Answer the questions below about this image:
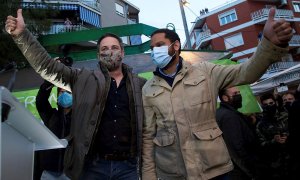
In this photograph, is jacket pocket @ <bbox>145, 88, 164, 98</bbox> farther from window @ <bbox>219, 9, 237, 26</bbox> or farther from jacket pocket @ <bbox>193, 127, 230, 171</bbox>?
window @ <bbox>219, 9, 237, 26</bbox>

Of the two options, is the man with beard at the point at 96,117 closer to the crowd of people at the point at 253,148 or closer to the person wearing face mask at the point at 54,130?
the person wearing face mask at the point at 54,130

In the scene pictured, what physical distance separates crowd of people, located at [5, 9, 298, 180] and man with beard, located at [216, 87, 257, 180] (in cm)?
149

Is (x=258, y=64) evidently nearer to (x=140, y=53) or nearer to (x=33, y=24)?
(x=140, y=53)

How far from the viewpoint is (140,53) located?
792 cm

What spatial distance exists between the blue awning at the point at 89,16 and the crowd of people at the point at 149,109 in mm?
25263

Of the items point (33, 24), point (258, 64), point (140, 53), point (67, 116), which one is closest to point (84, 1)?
point (33, 24)

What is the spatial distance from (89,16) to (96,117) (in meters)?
27.0

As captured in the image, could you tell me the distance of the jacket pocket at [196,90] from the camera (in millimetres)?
2637

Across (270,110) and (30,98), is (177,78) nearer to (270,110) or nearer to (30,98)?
(270,110)

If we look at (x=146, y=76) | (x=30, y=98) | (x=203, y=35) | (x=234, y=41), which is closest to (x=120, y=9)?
(x=203, y=35)

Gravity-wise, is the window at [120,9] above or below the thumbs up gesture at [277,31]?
above

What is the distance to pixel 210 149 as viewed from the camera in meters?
2.48

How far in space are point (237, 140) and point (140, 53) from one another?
436 centimetres

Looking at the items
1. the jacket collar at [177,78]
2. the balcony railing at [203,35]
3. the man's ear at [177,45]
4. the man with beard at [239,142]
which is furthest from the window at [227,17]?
the jacket collar at [177,78]
